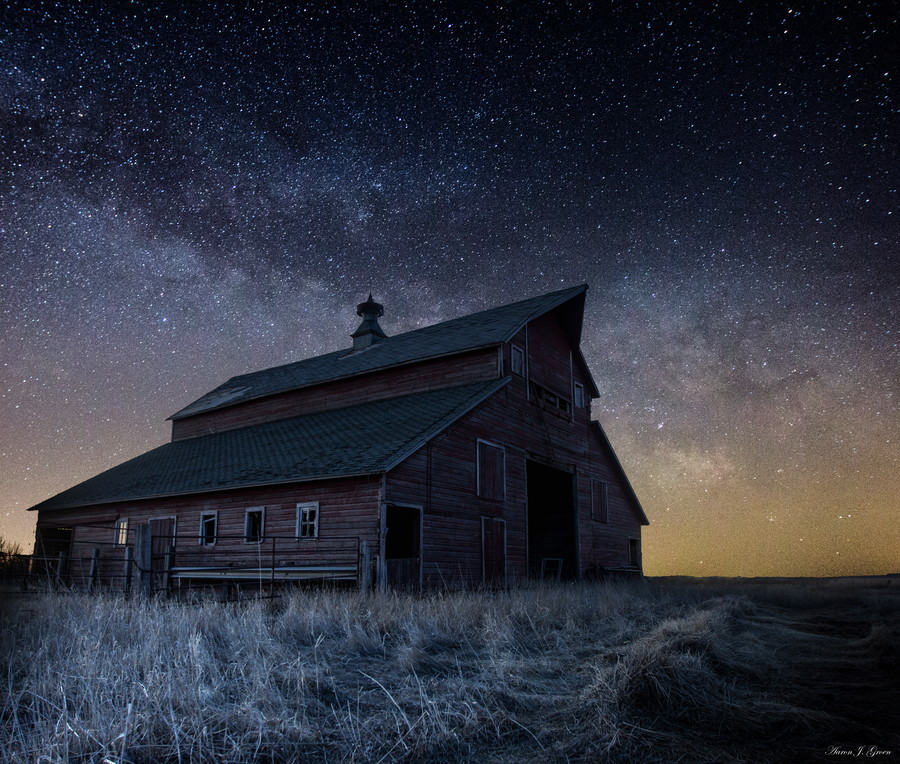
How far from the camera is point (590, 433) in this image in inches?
1041

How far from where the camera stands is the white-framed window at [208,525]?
2066 centimetres

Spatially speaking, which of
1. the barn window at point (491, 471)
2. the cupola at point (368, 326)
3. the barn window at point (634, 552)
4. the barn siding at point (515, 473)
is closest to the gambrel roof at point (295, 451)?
the barn siding at point (515, 473)

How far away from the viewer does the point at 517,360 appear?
886 inches

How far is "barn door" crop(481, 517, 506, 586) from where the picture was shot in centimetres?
1916

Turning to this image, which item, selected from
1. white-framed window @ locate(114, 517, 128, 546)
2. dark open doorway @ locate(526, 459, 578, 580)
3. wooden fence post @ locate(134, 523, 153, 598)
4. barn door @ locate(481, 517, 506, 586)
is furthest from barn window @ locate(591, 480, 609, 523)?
white-framed window @ locate(114, 517, 128, 546)

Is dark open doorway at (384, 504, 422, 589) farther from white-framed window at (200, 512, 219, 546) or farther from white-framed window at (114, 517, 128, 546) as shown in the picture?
white-framed window at (114, 517, 128, 546)

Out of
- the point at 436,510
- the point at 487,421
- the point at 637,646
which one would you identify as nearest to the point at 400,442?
the point at 436,510

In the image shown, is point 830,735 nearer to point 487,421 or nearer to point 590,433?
point 487,421

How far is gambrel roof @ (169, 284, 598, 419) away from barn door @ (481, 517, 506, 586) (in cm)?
588

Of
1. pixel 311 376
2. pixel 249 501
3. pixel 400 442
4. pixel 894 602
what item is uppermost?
pixel 311 376

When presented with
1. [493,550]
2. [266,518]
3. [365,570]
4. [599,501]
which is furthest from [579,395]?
[365,570]

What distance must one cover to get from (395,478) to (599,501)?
39.2ft

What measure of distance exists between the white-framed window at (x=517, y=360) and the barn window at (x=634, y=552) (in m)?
10.5

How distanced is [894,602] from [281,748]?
1831cm
